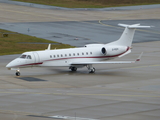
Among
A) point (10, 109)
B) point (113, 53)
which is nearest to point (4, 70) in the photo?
point (113, 53)

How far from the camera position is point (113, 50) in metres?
44.6

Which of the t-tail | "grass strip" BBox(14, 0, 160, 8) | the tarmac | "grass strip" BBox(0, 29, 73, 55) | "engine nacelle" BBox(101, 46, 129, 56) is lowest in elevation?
the tarmac

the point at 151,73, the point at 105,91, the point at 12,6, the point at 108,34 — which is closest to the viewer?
the point at 105,91

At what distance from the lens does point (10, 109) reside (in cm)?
2642

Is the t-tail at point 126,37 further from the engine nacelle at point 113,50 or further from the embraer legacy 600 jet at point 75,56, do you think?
the engine nacelle at point 113,50

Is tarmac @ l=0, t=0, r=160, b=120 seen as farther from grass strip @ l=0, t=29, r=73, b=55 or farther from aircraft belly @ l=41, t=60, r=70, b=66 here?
grass strip @ l=0, t=29, r=73, b=55

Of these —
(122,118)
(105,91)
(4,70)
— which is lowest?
(122,118)

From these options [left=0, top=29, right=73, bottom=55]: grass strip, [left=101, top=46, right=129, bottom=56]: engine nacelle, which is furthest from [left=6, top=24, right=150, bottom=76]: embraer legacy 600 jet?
[left=0, top=29, right=73, bottom=55]: grass strip

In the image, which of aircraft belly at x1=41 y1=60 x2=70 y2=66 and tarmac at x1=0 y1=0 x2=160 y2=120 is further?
aircraft belly at x1=41 y1=60 x2=70 y2=66

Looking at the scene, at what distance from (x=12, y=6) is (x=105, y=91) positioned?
73096 millimetres

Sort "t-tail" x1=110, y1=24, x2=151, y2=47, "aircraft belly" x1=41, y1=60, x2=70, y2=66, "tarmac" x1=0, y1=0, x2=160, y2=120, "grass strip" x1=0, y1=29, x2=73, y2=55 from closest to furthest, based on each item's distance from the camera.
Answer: "tarmac" x1=0, y1=0, x2=160, y2=120 → "aircraft belly" x1=41, y1=60, x2=70, y2=66 → "t-tail" x1=110, y1=24, x2=151, y2=47 → "grass strip" x1=0, y1=29, x2=73, y2=55

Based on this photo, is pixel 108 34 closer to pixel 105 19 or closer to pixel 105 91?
pixel 105 19

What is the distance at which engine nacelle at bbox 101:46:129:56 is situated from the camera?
44100 millimetres

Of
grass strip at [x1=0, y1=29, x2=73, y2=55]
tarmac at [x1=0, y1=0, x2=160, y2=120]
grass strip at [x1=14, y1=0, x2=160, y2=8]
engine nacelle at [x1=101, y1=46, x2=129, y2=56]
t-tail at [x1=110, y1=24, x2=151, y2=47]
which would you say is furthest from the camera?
grass strip at [x1=14, y1=0, x2=160, y2=8]
